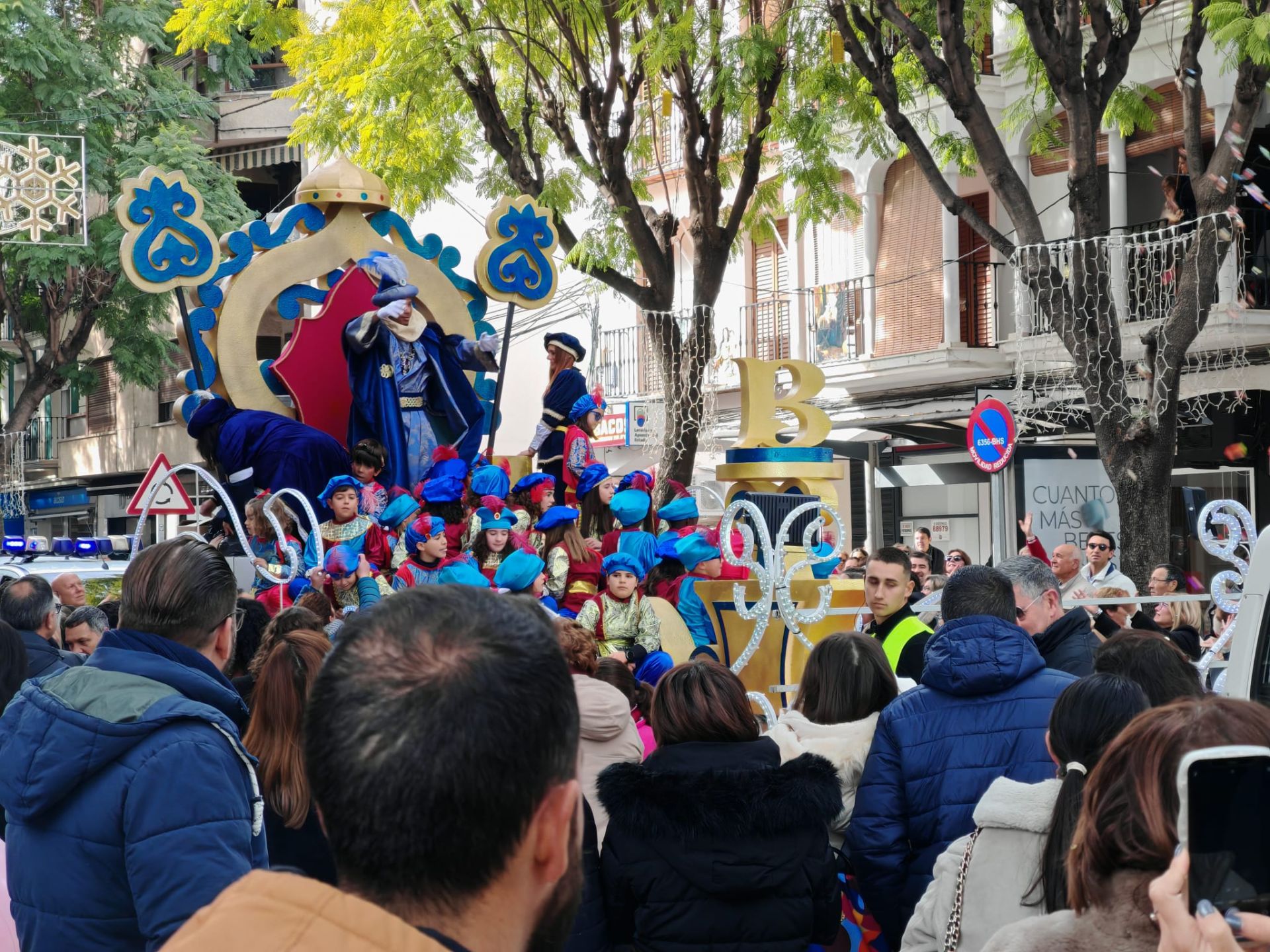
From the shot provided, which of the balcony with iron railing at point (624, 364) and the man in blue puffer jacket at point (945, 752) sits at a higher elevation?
the balcony with iron railing at point (624, 364)

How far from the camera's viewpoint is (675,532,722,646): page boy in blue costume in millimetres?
9883

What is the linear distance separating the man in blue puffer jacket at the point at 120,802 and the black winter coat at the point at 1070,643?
319 centimetres

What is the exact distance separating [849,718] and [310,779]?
9.81ft

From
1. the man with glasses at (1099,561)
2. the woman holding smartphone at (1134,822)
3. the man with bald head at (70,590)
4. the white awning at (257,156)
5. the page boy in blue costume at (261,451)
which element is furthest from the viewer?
the white awning at (257,156)

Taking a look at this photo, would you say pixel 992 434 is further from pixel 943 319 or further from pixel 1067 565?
pixel 943 319

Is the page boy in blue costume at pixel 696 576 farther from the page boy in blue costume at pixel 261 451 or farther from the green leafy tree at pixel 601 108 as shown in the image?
the green leafy tree at pixel 601 108

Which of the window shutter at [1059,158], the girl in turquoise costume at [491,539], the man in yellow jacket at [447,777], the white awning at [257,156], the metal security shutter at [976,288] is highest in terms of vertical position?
the white awning at [257,156]

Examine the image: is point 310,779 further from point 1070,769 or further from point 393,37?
point 393,37

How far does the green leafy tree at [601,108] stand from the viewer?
13594mm

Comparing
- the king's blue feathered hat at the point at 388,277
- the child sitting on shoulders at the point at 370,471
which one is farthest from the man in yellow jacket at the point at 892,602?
the king's blue feathered hat at the point at 388,277

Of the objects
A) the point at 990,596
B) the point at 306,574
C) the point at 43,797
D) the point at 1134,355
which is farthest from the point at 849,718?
the point at 1134,355

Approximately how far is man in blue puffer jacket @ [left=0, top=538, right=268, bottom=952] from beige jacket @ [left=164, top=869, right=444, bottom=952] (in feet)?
4.34

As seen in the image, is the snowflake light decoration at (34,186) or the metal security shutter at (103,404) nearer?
the snowflake light decoration at (34,186)

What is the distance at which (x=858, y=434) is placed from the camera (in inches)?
789
